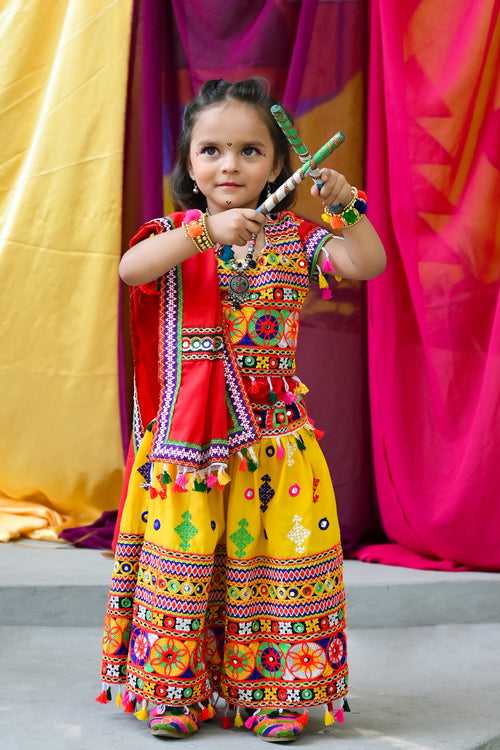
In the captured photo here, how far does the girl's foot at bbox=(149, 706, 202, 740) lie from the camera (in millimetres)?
2049

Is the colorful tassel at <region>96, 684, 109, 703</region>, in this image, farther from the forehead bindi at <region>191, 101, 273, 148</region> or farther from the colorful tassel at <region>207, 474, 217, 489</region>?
the forehead bindi at <region>191, 101, 273, 148</region>

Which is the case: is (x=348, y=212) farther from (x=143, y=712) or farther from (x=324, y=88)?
(x=324, y=88)

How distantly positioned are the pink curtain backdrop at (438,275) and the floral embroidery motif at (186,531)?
137 cm

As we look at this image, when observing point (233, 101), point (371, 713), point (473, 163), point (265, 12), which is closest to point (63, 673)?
point (371, 713)

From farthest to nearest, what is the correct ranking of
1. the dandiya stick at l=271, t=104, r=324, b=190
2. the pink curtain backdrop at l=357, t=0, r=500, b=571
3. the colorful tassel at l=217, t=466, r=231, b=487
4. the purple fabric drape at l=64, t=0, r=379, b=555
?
the purple fabric drape at l=64, t=0, r=379, b=555, the pink curtain backdrop at l=357, t=0, r=500, b=571, the colorful tassel at l=217, t=466, r=231, b=487, the dandiya stick at l=271, t=104, r=324, b=190

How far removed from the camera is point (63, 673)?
2553mm

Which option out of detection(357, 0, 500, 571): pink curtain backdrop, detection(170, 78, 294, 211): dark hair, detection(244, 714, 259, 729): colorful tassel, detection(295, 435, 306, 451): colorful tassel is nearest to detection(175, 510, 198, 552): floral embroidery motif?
detection(295, 435, 306, 451): colorful tassel

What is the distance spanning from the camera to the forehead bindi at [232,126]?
206 cm

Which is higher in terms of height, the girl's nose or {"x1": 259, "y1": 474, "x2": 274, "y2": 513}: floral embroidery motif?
the girl's nose

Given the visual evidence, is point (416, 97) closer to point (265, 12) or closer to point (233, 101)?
point (265, 12)

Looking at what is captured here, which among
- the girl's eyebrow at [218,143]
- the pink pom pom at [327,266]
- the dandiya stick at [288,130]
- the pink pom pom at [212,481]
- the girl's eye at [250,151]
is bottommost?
the pink pom pom at [212,481]

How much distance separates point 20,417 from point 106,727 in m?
1.82

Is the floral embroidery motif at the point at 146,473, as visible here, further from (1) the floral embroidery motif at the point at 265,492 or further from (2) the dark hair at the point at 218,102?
(2) the dark hair at the point at 218,102

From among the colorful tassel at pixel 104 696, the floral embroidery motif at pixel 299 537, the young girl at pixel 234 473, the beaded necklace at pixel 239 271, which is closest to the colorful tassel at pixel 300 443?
the young girl at pixel 234 473
